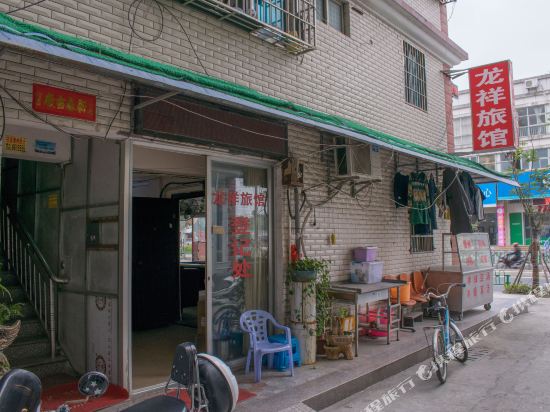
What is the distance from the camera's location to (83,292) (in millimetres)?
5309

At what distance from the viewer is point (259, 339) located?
593 centimetres

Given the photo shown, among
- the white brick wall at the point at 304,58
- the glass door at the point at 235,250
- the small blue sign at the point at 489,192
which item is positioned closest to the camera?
the white brick wall at the point at 304,58

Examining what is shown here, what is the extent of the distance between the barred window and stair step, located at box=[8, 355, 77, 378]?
8003mm

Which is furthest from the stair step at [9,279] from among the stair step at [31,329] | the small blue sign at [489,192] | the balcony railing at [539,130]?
the balcony railing at [539,130]

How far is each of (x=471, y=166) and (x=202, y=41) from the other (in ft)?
18.9

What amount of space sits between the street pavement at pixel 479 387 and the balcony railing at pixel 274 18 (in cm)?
471

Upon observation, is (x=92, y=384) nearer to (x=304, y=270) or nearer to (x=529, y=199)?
(x=304, y=270)

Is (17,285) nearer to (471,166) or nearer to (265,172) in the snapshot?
(265,172)

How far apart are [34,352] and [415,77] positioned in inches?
352

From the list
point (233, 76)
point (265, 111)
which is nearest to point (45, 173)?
point (233, 76)

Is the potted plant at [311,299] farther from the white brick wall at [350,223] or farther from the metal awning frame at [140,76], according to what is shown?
the metal awning frame at [140,76]

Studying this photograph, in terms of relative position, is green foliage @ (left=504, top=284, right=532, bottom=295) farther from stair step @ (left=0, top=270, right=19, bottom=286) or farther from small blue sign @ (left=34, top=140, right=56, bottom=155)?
small blue sign @ (left=34, top=140, right=56, bottom=155)

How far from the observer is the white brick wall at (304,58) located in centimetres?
455

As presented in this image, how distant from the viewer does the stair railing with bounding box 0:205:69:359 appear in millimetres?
5598
